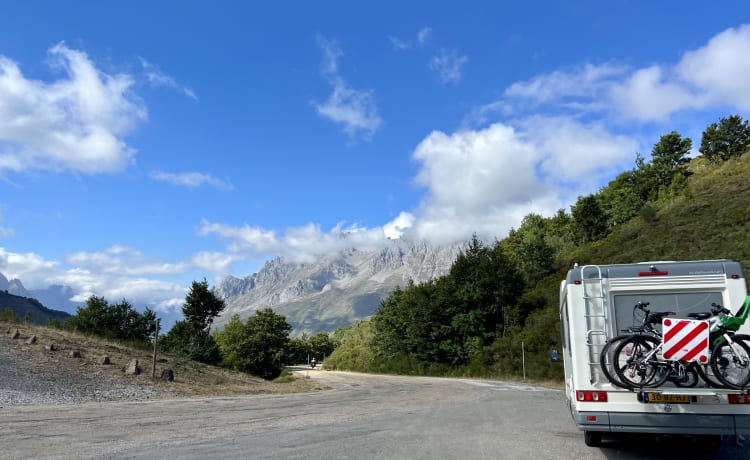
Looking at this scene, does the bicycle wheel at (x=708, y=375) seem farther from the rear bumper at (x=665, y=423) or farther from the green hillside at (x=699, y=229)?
the green hillside at (x=699, y=229)

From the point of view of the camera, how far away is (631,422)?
6.95 metres

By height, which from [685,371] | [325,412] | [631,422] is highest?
[685,371]

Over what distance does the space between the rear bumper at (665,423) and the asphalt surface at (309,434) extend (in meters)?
0.95

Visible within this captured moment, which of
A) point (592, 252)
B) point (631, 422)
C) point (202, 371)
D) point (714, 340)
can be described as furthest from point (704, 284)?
point (592, 252)

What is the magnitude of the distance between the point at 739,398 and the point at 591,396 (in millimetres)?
1832

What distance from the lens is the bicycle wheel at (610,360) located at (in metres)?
7.05

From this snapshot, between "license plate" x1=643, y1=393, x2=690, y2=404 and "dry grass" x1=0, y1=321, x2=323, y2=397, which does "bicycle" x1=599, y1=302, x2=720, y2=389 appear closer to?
"license plate" x1=643, y1=393, x2=690, y2=404

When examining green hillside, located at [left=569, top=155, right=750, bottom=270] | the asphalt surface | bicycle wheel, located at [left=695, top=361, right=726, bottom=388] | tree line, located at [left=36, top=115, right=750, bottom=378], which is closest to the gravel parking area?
the asphalt surface

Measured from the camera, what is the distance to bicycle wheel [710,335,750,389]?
21.7 feet

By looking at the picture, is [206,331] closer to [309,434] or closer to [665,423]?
[309,434]

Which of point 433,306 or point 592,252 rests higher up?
point 592,252

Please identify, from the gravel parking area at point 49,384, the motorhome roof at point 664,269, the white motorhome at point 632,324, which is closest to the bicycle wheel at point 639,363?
the white motorhome at point 632,324

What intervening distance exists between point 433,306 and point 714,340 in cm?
4415

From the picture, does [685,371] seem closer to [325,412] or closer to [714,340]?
[714,340]
